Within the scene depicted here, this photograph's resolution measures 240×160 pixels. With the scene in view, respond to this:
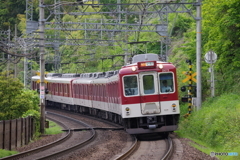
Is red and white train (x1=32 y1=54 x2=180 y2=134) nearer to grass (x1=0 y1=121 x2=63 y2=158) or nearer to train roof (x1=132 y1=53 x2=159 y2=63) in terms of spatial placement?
train roof (x1=132 y1=53 x2=159 y2=63)

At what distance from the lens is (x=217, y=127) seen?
14.2m

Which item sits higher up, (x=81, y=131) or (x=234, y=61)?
(x=234, y=61)

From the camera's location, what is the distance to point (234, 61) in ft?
66.2

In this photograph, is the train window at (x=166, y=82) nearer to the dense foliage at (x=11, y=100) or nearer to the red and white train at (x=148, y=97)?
the red and white train at (x=148, y=97)

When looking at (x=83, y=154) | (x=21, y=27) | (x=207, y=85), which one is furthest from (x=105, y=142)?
(x=21, y=27)

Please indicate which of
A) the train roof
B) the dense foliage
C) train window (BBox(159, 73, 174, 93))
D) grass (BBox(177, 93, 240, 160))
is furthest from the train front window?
the dense foliage

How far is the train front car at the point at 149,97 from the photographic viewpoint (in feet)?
52.5

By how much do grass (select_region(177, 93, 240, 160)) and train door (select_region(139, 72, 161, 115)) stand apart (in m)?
1.71

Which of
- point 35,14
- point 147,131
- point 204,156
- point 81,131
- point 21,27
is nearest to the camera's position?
point 204,156

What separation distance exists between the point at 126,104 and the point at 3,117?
230 inches

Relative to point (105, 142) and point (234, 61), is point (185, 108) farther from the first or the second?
point (105, 142)

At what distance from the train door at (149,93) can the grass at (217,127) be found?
171 centimetres

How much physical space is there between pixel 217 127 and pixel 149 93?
291cm

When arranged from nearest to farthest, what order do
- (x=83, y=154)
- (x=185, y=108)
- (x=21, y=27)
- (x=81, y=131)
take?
(x=83, y=154) → (x=81, y=131) → (x=185, y=108) → (x=21, y=27)
